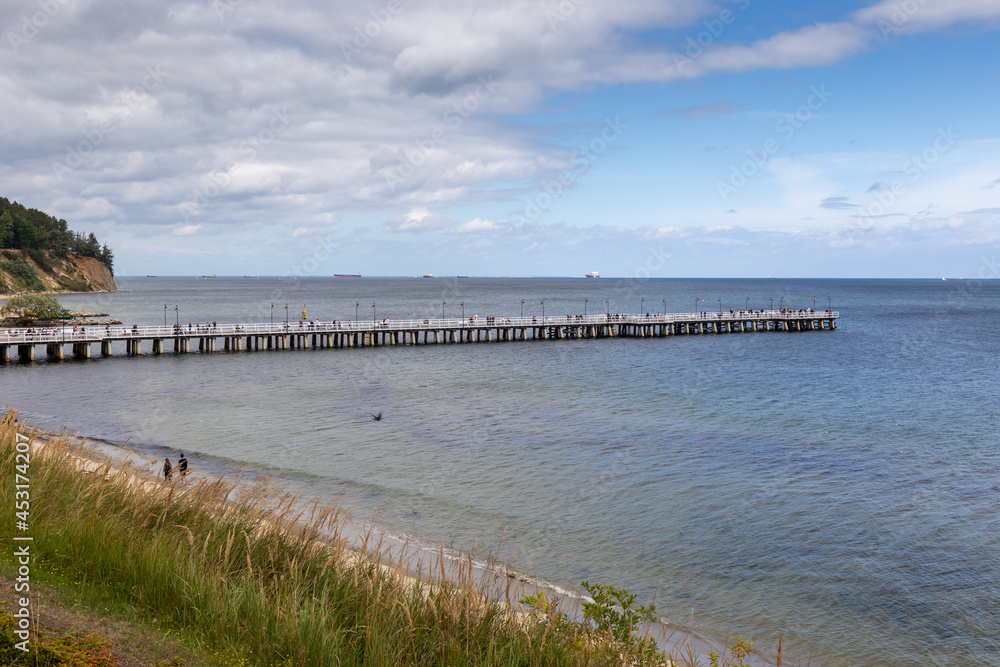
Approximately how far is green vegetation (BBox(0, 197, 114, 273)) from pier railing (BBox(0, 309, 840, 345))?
10579cm

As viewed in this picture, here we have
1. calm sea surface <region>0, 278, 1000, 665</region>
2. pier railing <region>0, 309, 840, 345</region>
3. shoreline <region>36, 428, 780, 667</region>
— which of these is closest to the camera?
shoreline <region>36, 428, 780, 667</region>

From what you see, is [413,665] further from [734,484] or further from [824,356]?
[824,356]

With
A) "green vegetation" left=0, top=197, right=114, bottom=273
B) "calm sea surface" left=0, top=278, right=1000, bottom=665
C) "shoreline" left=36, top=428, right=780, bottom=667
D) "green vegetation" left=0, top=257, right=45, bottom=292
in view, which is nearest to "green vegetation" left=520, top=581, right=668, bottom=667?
"shoreline" left=36, top=428, right=780, bottom=667

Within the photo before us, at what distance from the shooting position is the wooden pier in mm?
58062

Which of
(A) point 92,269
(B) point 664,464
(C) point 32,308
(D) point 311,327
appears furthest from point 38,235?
(B) point 664,464

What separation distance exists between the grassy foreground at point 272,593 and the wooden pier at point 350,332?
54.1 metres

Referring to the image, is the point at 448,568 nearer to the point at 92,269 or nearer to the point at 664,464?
the point at 664,464

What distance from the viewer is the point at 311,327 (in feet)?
228

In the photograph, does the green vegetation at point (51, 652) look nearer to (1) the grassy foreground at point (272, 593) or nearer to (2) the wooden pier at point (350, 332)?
(1) the grassy foreground at point (272, 593)

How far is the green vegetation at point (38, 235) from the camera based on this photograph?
149750mm

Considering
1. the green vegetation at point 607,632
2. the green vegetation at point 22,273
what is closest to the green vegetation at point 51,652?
the green vegetation at point 607,632

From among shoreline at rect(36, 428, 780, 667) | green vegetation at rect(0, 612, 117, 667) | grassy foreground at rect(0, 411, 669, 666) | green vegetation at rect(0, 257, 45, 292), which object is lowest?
shoreline at rect(36, 428, 780, 667)

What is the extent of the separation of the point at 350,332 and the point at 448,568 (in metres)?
54.1

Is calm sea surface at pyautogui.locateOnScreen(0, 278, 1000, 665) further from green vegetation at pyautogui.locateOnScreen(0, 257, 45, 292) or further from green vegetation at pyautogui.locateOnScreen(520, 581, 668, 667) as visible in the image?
green vegetation at pyautogui.locateOnScreen(0, 257, 45, 292)
